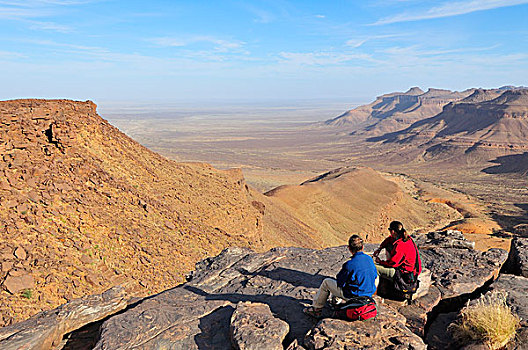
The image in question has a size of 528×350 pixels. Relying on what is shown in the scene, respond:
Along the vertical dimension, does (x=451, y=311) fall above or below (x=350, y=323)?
below

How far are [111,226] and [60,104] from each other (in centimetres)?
616

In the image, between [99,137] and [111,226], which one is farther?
[99,137]

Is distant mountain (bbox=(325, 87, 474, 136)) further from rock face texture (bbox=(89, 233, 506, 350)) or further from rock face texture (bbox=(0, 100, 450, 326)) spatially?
rock face texture (bbox=(89, 233, 506, 350))

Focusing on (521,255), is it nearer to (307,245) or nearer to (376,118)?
(307,245)

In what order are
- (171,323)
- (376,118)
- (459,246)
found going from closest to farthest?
(171,323) < (459,246) < (376,118)

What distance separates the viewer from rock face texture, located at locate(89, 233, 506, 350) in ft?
16.1

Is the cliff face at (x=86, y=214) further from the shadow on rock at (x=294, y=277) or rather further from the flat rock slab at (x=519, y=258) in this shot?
the flat rock slab at (x=519, y=258)

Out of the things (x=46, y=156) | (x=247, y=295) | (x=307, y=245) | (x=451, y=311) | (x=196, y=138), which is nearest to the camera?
(x=451, y=311)

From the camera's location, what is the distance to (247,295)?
299 inches

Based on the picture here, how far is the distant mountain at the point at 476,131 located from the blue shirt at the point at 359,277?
87.5 metres

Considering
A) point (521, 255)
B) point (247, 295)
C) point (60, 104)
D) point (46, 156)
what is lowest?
point (247, 295)

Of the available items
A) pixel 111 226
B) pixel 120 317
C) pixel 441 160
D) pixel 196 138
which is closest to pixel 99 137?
pixel 111 226

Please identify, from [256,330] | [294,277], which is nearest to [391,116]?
[294,277]

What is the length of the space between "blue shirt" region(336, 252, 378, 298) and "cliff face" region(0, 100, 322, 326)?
5647 millimetres
